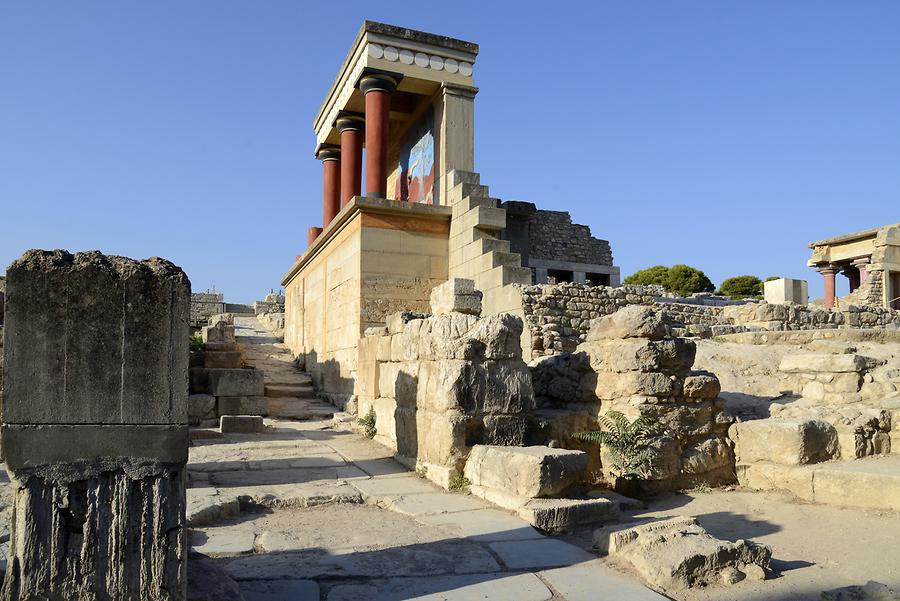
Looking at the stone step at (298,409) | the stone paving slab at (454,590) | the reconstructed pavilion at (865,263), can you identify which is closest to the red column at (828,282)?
the reconstructed pavilion at (865,263)

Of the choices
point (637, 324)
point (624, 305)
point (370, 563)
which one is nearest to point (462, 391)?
point (637, 324)

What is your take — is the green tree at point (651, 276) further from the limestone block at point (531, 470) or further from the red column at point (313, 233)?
the limestone block at point (531, 470)

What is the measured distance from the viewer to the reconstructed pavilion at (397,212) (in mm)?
11648

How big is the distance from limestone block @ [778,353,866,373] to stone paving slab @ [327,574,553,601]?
17.7 feet

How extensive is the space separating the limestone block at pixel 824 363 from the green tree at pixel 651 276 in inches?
1321

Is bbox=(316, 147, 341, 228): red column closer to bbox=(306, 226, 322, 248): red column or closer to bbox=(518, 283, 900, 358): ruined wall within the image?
bbox=(306, 226, 322, 248): red column

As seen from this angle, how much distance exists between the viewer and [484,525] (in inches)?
177

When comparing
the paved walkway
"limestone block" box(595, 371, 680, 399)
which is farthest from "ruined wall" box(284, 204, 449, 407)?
"limestone block" box(595, 371, 680, 399)

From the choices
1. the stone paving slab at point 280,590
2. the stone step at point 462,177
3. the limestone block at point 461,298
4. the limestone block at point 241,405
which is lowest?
the stone paving slab at point 280,590

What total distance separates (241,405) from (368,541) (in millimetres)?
7111

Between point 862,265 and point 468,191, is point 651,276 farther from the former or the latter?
point 468,191

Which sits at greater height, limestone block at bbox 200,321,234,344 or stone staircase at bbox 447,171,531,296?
stone staircase at bbox 447,171,531,296

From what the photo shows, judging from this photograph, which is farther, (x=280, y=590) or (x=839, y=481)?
(x=839, y=481)

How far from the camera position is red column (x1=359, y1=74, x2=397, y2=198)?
13.5m
